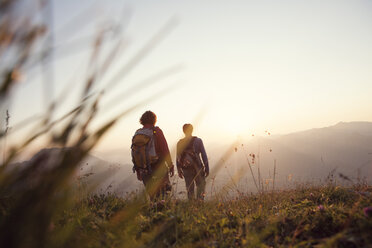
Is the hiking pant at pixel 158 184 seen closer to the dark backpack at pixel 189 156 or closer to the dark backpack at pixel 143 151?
the dark backpack at pixel 143 151

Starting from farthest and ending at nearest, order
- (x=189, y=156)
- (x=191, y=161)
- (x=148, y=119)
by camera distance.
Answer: (x=191, y=161) → (x=189, y=156) → (x=148, y=119)

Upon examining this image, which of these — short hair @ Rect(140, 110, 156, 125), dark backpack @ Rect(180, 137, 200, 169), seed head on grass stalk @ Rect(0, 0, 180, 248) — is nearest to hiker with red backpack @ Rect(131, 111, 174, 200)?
short hair @ Rect(140, 110, 156, 125)

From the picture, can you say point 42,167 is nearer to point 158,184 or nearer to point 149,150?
point 158,184

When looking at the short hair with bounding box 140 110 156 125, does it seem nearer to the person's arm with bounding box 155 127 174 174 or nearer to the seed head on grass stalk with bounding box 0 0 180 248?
the person's arm with bounding box 155 127 174 174

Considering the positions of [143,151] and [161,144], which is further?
[161,144]

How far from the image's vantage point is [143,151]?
5.40m

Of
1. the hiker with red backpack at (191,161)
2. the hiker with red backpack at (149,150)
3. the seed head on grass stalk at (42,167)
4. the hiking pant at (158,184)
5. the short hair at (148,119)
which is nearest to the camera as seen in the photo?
the seed head on grass stalk at (42,167)

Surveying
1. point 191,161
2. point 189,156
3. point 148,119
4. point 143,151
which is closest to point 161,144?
point 143,151

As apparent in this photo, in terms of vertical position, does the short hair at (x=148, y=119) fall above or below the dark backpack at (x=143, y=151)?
above

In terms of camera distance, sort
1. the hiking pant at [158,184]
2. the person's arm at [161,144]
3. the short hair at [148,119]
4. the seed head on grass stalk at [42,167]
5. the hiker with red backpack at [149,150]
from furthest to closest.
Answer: the short hair at [148,119]
the person's arm at [161,144]
the hiker with red backpack at [149,150]
the hiking pant at [158,184]
the seed head on grass stalk at [42,167]

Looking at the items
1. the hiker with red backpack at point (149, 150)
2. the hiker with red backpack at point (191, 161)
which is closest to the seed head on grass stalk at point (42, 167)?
the hiker with red backpack at point (149, 150)

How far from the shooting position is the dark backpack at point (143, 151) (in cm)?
540

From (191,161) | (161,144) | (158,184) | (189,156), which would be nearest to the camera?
(158,184)

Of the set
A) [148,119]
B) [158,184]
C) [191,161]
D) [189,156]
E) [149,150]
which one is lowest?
[191,161]
